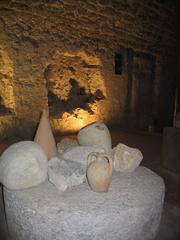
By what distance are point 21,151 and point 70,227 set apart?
826 mm

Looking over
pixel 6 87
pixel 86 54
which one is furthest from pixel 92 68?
pixel 6 87

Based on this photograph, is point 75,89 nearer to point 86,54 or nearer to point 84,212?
point 86,54

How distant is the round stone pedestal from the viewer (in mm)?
1761

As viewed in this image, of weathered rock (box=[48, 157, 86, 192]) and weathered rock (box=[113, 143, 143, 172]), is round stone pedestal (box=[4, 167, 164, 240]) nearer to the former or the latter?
weathered rock (box=[48, 157, 86, 192])

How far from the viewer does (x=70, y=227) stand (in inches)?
69.2

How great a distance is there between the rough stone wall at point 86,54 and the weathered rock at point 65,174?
3.12m

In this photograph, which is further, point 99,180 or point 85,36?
point 85,36

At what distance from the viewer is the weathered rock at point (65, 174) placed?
209cm

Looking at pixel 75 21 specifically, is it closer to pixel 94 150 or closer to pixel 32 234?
pixel 94 150

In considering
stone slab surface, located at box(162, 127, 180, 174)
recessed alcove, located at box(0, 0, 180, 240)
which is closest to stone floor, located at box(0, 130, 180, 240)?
recessed alcove, located at box(0, 0, 180, 240)

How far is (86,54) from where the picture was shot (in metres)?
6.36

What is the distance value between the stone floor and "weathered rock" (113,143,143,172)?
736 millimetres

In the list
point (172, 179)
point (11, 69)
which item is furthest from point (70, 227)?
point (11, 69)

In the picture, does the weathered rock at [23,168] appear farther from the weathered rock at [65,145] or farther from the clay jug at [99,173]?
the weathered rock at [65,145]
